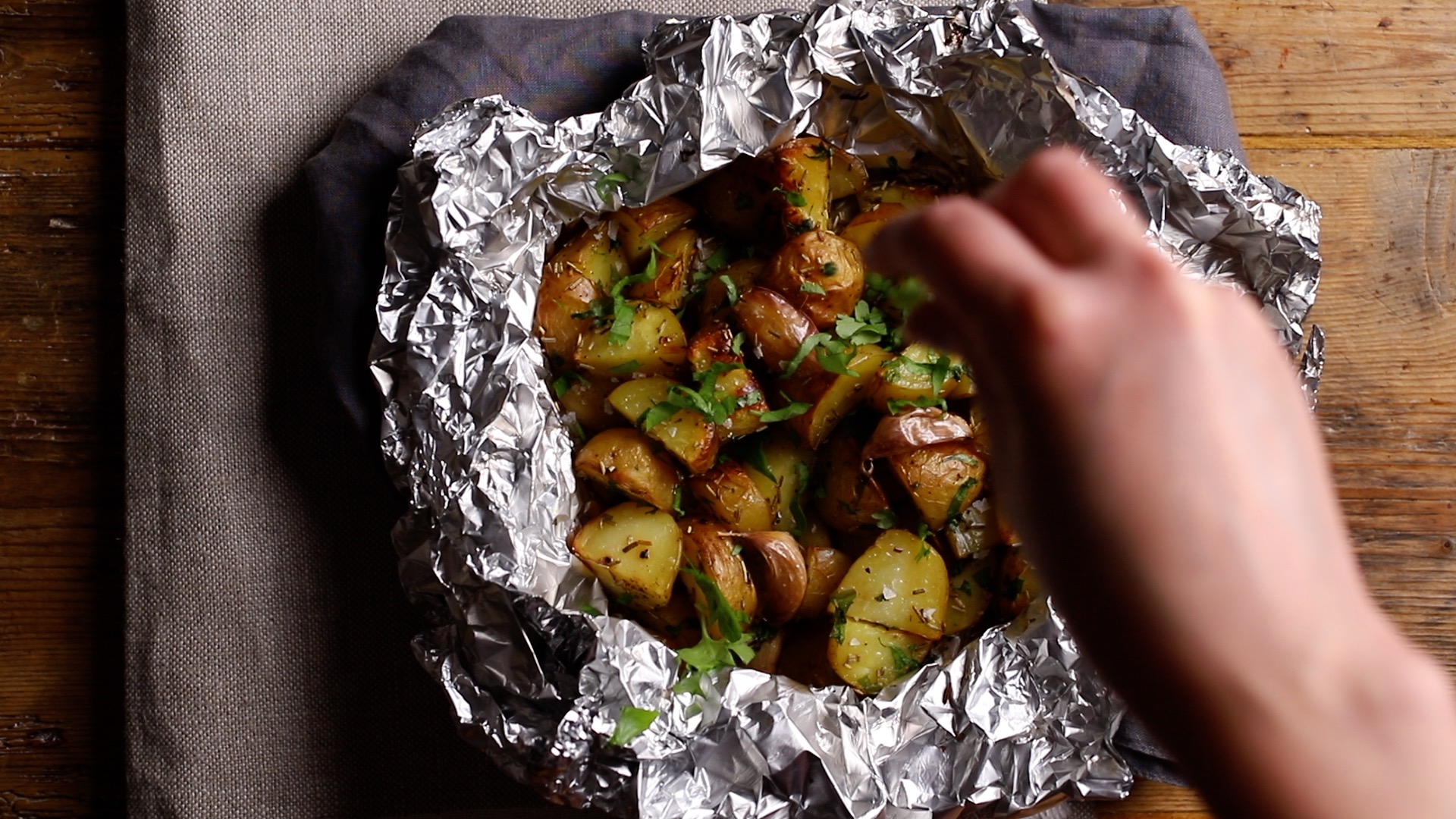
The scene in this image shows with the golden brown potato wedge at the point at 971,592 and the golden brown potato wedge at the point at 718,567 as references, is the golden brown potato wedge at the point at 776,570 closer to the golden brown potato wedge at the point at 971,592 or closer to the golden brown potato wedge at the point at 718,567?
the golden brown potato wedge at the point at 718,567

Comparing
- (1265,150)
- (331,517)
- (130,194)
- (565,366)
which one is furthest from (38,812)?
(1265,150)

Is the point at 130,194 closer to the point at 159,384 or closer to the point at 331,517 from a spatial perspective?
the point at 159,384

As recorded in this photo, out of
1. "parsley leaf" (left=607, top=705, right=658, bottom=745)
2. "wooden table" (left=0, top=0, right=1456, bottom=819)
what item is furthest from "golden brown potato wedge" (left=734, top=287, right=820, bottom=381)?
"wooden table" (left=0, top=0, right=1456, bottom=819)

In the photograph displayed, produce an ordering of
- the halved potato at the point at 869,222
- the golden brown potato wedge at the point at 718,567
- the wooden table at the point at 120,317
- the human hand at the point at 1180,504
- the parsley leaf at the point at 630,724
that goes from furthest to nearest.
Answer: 1. the wooden table at the point at 120,317
2. the halved potato at the point at 869,222
3. the golden brown potato wedge at the point at 718,567
4. the parsley leaf at the point at 630,724
5. the human hand at the point at 1180,504

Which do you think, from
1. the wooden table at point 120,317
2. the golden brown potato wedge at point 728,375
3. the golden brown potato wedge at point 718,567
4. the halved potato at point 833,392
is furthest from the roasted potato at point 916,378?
the wooden table at point 120,317

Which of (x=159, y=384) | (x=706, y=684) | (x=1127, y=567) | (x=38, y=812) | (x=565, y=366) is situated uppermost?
(x=1127, y=567)

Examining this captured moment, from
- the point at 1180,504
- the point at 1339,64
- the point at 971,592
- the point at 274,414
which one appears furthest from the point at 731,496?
the point at 1339,64

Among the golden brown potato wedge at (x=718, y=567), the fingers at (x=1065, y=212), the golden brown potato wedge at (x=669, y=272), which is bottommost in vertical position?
the golden brown potato wedge at (x=718, y=567)

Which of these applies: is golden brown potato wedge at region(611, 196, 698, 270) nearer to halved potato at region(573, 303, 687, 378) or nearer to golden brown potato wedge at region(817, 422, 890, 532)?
halved potato at region(573, 303, 687, 378)
